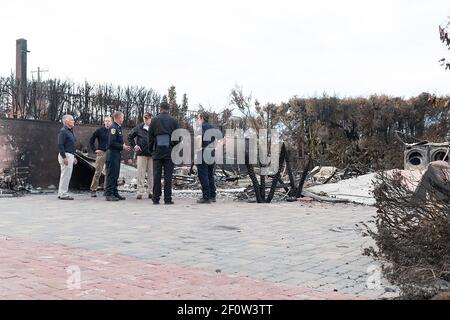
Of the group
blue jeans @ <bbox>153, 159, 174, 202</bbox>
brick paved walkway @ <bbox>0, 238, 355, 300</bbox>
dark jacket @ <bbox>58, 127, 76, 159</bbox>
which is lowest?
brick paved walkway @ <bbox>0, 238, 355, 300</bbox>

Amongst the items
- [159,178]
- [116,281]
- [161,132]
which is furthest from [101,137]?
[116,281]

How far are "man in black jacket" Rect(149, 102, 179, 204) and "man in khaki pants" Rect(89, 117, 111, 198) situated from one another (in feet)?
6.44

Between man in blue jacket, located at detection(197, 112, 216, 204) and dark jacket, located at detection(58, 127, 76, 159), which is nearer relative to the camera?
man in blue jacket, located at detection(197, 112, 216, 204)

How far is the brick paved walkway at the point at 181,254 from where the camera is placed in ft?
13.1

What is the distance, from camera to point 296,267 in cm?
490

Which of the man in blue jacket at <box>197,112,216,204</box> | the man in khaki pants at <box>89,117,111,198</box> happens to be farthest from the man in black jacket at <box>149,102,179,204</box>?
the man in khaki pants at <box>89,117,111,198</box>

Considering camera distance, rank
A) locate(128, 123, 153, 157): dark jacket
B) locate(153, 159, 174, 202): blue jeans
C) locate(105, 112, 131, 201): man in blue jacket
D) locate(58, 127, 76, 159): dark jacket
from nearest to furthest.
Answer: locate(153, 159, 174, 202): blue jeans < locate(105, 112, 131, 201): man in blue jacket < locate(58, 127, 76, 159): dark jacket < locate(128, 123, 153, 157): dark jacket

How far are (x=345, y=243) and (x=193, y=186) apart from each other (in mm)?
8867

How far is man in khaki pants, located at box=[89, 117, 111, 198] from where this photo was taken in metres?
12.1

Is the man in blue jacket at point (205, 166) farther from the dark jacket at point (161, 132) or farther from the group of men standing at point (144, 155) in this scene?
the dark jacket at point (161, 132)

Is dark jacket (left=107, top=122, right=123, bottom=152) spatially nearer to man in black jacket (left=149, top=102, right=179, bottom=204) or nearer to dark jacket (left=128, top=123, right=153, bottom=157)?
dark jacket (left=128, top=123, right=153, bottom=157)

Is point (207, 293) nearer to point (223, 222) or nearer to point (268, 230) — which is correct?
point (268, 230)

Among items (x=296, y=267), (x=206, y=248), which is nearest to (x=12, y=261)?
(x=206, y=248)
